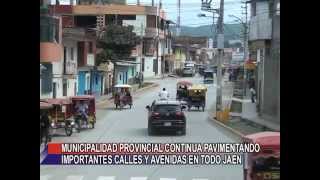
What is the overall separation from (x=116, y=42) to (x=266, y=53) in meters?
1.99

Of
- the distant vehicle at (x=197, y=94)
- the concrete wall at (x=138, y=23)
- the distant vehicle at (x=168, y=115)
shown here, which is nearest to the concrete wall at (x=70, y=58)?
the concrete wall at (x=138, y=23)

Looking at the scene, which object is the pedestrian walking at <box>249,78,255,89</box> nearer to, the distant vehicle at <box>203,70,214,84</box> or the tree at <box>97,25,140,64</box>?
the distant vehicle at <box>203,70,214,84</box>

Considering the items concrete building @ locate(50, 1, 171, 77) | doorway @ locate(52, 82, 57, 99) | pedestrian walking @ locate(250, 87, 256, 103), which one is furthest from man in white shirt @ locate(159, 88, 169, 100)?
doorway @ locate(52, 82, 57, 99)

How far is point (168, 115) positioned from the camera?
929 cm

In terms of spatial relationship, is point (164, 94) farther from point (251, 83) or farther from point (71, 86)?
point (71, 86)

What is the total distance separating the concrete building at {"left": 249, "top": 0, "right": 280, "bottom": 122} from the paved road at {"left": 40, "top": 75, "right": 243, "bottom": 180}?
647 millimetres

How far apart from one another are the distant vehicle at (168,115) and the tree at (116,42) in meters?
0.85

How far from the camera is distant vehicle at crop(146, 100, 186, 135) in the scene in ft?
27.7

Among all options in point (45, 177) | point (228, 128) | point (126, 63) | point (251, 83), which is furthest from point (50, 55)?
point (251, 83)

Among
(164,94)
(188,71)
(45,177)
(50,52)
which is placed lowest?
(45,177)

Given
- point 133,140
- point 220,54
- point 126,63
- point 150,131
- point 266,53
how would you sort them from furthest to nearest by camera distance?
1. point 220,54
2. point 126,63
3. point 266,53
4. point 150,131
5. point 133,140

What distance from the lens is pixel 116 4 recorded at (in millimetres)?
8172

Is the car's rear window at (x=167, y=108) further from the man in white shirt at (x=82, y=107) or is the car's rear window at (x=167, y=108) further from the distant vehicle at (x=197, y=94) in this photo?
the man in white shirt at (x=82, y=107)
